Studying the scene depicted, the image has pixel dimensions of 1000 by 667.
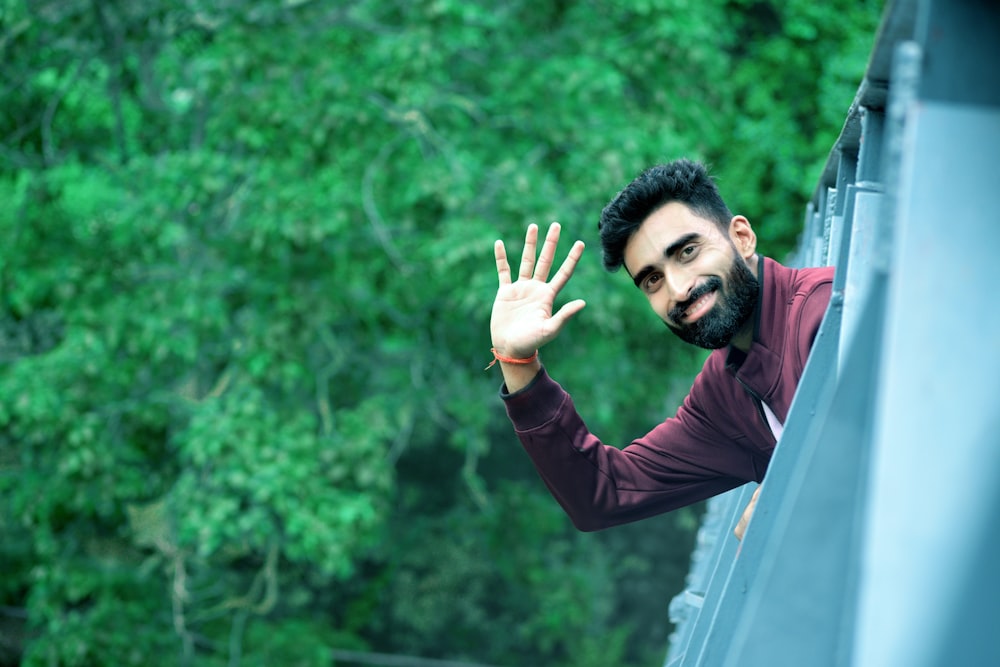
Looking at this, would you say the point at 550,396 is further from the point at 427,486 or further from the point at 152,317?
the point at 427,486

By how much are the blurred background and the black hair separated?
2853mm

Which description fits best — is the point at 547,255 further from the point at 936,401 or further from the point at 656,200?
the point at 936,401

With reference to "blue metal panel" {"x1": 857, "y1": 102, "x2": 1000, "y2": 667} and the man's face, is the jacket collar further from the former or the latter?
"blue metal panel" {"x1": 857, "y1": 102, "x2": 1000, "y2": 667}

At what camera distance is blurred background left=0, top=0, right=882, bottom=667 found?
15.8 feet

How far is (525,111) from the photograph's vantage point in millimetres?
5199

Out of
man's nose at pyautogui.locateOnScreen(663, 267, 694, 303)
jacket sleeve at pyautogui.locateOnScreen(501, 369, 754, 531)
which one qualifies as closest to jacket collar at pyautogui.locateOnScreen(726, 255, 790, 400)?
man's nose at pyautogui.locateOnScreen(663, 267, 694, 303)

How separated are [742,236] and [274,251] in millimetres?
3450

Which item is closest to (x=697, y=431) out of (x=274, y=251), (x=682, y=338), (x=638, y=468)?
(x=638, y=468)

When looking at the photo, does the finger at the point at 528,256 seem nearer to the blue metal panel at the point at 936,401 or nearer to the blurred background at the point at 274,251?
the blue metal panel at the point at 936,401

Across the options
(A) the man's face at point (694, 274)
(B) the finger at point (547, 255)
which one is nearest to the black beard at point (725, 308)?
(A) the man's face at point (694, 274)

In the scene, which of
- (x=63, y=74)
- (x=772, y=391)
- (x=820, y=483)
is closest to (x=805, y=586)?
(x=820, y=483)

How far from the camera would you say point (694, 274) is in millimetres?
1743

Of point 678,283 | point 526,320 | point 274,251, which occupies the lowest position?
point 526,320

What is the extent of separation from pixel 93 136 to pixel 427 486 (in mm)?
3506
